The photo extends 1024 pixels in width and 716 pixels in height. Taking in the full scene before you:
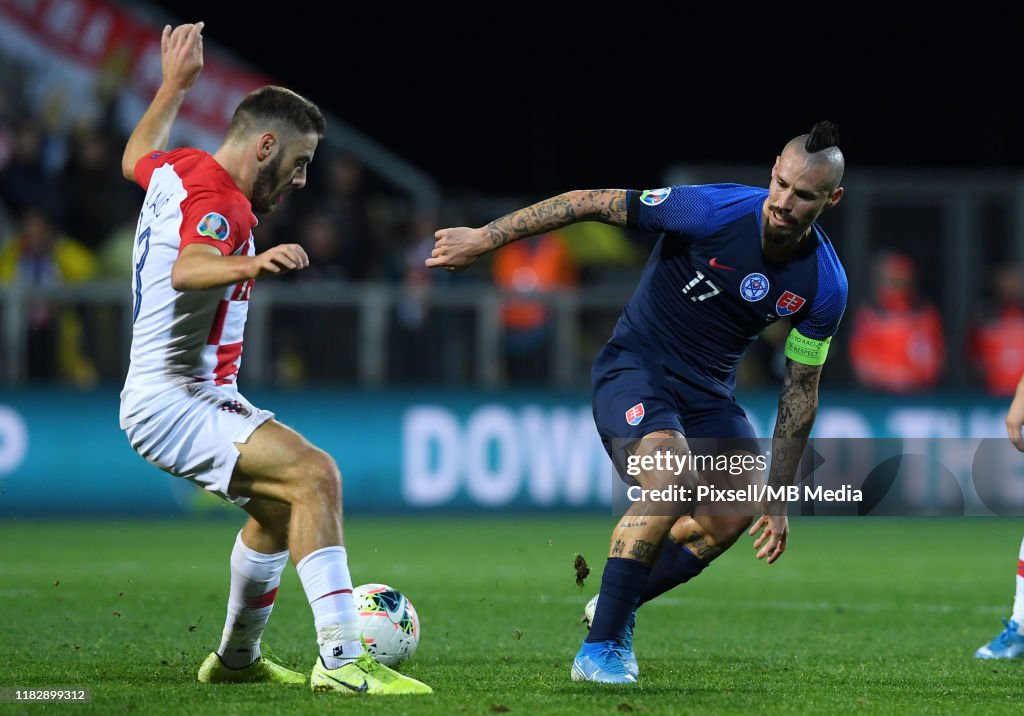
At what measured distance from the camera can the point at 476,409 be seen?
14.5 meters

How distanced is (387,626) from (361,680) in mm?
815

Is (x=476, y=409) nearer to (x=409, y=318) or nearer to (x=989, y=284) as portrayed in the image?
(x=409, y=318)

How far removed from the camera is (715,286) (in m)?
6.57

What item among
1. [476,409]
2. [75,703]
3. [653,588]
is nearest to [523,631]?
[653,588]

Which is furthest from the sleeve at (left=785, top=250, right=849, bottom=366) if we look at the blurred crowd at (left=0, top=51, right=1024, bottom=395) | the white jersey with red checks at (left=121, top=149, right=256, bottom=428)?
the blurred crowd at (left=0, top=51, right=1024, bottom=395)

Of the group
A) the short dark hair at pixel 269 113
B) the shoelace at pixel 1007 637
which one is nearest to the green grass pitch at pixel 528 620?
the shoelace at pixel 1007 637

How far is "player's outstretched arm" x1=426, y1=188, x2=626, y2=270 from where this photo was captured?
5.99 m

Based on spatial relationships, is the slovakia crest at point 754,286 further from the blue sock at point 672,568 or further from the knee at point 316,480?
the knee at point 316,480

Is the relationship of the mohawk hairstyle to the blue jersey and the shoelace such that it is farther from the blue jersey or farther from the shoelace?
the shoelace

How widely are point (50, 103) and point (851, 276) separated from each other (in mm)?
8237

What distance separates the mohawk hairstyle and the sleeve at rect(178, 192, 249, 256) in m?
2.19

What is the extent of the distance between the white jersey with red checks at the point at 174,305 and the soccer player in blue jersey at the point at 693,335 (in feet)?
2.66

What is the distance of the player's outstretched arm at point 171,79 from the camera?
647 cm

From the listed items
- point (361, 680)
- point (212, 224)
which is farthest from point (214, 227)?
point (361, 680)
